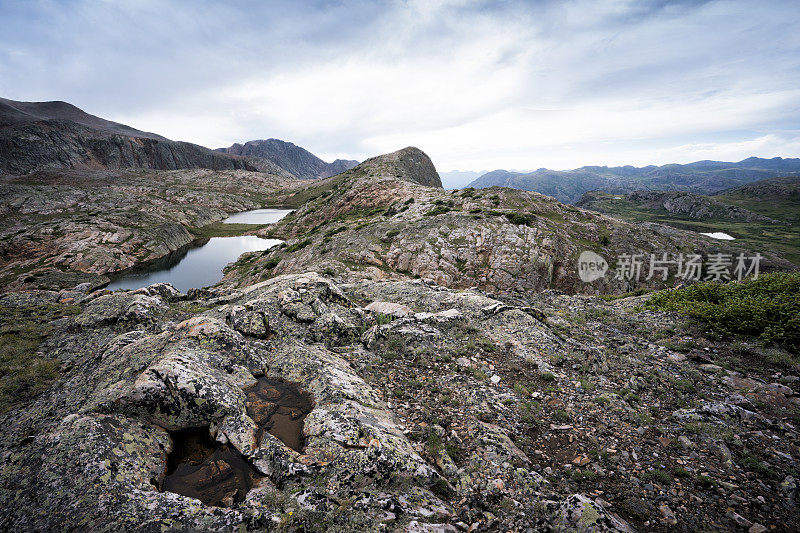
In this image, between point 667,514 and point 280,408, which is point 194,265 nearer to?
point 280,408

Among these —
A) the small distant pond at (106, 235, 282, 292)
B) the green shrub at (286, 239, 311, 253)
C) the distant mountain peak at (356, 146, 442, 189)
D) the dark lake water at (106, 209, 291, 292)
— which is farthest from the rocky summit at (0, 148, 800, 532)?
the distant mountain peak at (356, 146, 442, 189)

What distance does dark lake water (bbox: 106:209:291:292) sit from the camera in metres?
54.7

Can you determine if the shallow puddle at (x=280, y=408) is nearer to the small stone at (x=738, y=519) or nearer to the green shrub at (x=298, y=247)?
the small stone at (x=738, y=519)

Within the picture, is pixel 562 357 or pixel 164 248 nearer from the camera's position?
pixel 562 357

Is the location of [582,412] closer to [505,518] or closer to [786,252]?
→ [505,518]

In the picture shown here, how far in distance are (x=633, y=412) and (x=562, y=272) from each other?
107ft

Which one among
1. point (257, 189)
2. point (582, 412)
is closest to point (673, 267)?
point (582, 412)

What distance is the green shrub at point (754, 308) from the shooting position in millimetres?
11703

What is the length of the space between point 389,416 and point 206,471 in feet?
16.2

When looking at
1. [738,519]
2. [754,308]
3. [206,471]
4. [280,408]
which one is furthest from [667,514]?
[754,308]

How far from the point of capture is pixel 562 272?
38188mm

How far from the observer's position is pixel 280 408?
8.90 metres

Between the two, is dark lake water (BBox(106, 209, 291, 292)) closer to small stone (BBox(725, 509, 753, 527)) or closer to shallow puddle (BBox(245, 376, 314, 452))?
shallow puddle (BBox(245, 376, 314, 452))

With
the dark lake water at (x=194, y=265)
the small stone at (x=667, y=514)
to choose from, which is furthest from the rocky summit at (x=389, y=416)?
the dark lake water at (x=194, y=265)
